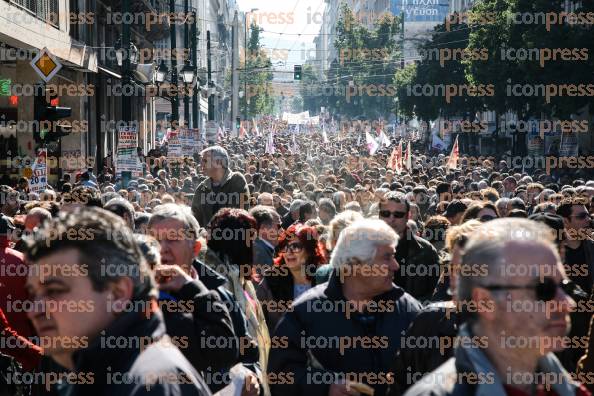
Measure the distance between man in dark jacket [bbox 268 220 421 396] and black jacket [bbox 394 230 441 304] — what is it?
2.74m

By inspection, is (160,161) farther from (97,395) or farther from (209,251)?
(97,395)

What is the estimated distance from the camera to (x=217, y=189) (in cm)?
1151

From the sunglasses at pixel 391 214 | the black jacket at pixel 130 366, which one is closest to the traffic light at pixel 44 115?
the sunglasses at pixel 391 214

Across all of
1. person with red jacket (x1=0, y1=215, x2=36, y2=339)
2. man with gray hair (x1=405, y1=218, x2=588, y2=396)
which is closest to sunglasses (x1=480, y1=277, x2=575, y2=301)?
man with gray hair (x1=405, y1=218, x2=588, y2=396)

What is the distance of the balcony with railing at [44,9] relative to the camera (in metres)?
23.1

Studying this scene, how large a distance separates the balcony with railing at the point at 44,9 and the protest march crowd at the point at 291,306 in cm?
1358

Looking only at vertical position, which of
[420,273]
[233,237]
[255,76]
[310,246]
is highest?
[255,76]

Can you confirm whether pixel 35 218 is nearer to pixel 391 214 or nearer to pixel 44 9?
pixel 391 214

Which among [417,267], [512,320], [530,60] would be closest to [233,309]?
[512,320]

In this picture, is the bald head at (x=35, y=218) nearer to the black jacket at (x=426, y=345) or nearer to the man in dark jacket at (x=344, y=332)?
the man in dark jacket at (x=344, y=332)

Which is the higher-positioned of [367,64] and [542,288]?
[367,64]

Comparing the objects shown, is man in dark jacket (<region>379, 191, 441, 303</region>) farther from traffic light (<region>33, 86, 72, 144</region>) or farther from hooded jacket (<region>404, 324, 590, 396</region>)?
traffic light (<region>33, 86, 72, 144</region>)

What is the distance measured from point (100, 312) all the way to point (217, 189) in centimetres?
845

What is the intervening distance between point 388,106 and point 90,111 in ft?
255
